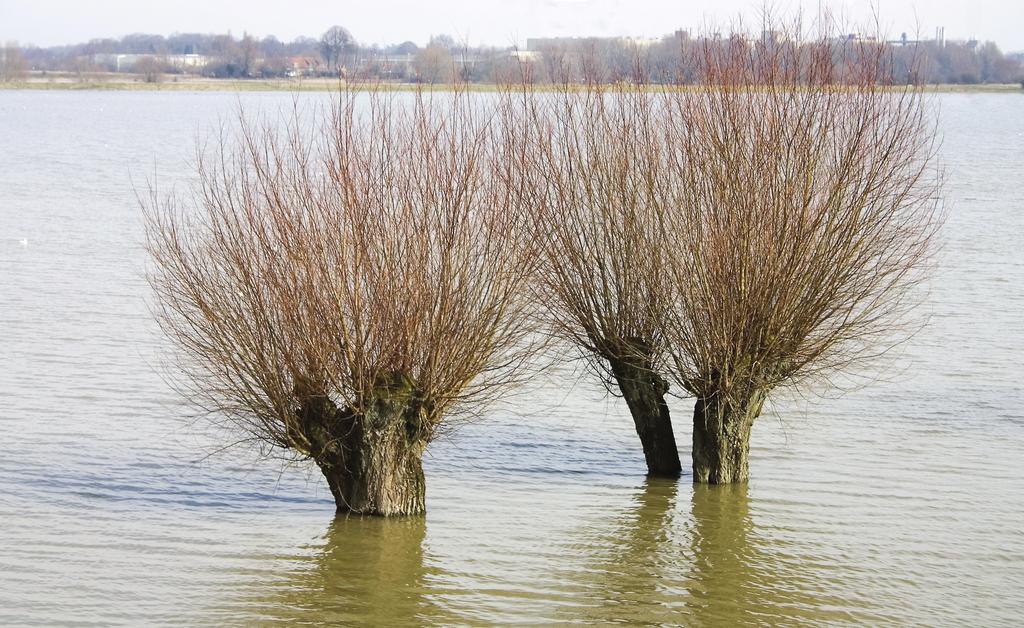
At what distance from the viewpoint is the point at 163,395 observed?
77.6ft

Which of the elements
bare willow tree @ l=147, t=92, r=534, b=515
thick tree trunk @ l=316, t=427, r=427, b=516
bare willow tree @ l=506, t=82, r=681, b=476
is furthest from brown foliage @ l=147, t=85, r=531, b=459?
bare willow tree @ l=506, t=82, r=681, b=476

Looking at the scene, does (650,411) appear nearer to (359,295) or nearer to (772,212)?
(772,212)

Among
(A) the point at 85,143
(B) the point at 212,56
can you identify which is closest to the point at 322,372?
(A) the point at 85,143

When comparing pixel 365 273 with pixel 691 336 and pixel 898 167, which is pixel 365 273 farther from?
pixel 898 167

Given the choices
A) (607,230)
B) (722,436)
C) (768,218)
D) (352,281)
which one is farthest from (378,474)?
(768,218)

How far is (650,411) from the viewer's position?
18.0 m

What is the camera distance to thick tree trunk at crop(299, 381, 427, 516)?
1531cm

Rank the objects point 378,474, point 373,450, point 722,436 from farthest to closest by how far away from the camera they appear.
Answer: point 722,436, point 378,474, point 373,450

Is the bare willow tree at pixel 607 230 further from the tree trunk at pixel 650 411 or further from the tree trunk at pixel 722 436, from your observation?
the tree trunk at pixel 722 436

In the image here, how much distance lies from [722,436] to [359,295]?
18.4ft

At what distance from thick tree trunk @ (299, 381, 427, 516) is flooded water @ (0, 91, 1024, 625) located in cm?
29

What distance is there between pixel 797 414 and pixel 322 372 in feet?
34.2

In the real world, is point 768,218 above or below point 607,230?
above

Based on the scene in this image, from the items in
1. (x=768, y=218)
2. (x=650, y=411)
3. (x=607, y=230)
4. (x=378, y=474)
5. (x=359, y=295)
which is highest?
(x=768, y=218)
